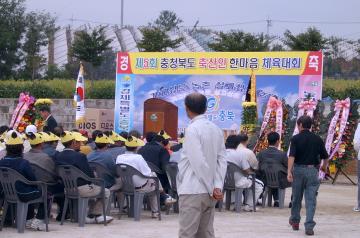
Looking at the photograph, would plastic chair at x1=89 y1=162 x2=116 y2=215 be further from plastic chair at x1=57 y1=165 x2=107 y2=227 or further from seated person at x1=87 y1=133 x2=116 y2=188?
plastic chair at x1=57 y1=165 x2=107 y2=227

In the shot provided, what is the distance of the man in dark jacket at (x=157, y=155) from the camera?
1188 centimetres

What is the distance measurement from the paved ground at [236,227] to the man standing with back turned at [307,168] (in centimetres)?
41

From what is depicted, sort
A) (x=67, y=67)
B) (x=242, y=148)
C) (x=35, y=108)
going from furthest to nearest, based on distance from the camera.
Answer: (x=67, y=67), (x=35, y=108), (x=242, y=148)

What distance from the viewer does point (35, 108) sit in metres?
16.2

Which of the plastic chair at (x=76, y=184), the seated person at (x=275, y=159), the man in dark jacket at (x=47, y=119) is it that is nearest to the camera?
the plastic chair at (x=76, y=184)

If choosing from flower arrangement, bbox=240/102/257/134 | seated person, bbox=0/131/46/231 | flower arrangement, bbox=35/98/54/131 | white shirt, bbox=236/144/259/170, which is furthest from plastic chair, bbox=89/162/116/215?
flower arrangement, bbox=240/102/257/134

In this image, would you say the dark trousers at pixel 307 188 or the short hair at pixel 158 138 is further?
the short hair at pixel 158 138

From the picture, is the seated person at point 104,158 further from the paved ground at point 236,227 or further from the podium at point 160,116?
the podium at point 160,116

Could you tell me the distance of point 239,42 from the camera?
100 feet

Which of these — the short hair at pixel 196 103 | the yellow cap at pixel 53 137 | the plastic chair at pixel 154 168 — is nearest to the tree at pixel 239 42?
the plastic chair at pixel 154 168

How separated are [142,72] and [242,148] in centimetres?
874

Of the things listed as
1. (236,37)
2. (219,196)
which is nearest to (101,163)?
(219,196)

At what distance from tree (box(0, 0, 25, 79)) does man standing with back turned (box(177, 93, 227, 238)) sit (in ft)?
100

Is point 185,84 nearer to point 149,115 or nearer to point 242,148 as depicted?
point 149,115
